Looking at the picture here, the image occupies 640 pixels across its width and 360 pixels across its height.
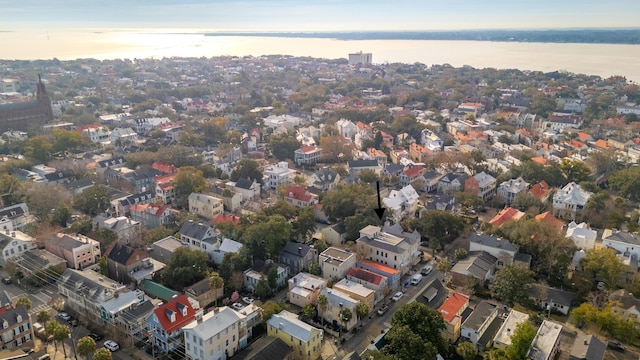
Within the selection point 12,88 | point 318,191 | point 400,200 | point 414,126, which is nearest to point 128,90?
point 12,88

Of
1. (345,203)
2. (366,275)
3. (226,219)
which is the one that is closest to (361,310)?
(366,275)

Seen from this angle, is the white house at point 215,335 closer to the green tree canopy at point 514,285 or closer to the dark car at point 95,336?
the dark car at point 95,336

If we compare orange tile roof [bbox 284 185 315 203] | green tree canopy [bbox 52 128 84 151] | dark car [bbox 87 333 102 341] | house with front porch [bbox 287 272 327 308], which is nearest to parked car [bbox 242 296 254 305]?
house with front porch [bbox 287 272 327 308]

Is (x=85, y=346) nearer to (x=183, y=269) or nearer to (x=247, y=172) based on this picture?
(x=183, y=269)

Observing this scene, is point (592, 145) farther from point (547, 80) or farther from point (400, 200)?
point (547, 80)

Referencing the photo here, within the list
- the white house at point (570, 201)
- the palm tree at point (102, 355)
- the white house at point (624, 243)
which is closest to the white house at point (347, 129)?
the white house at point (570, 201)
